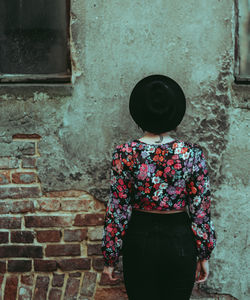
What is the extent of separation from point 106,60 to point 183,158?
1287mm

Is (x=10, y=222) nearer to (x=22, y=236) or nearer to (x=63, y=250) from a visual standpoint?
(x=22, y=236)

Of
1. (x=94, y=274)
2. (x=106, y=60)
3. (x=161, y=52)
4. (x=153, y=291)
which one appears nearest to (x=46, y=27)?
(x=106, y=60)

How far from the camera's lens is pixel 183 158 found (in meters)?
2.23

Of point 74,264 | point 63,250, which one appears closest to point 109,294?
point 74,264

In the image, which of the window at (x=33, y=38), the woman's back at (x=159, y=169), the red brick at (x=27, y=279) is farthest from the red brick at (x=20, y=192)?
the woman's back at (x=159, y=169)

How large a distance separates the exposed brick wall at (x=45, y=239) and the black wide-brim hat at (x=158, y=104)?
1.21 meters

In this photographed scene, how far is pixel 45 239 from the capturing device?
3.26 meters

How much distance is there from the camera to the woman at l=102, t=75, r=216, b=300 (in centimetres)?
222

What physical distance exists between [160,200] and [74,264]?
1.35 meters

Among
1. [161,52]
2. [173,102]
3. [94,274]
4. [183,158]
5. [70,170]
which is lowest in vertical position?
[94,274]

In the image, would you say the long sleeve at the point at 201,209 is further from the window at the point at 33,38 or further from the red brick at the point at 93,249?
the window at the point at 33,38

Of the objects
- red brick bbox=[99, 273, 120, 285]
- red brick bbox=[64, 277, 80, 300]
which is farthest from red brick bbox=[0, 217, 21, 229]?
red brick bbox=[99, 273, 120, 285]

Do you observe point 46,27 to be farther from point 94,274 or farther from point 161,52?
point 94,274

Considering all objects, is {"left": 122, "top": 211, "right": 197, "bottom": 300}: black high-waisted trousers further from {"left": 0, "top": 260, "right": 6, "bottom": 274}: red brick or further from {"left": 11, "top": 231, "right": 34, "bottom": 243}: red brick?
{"left": 0, "top": 260, "right": 6, "bottom": 274}: red brick
